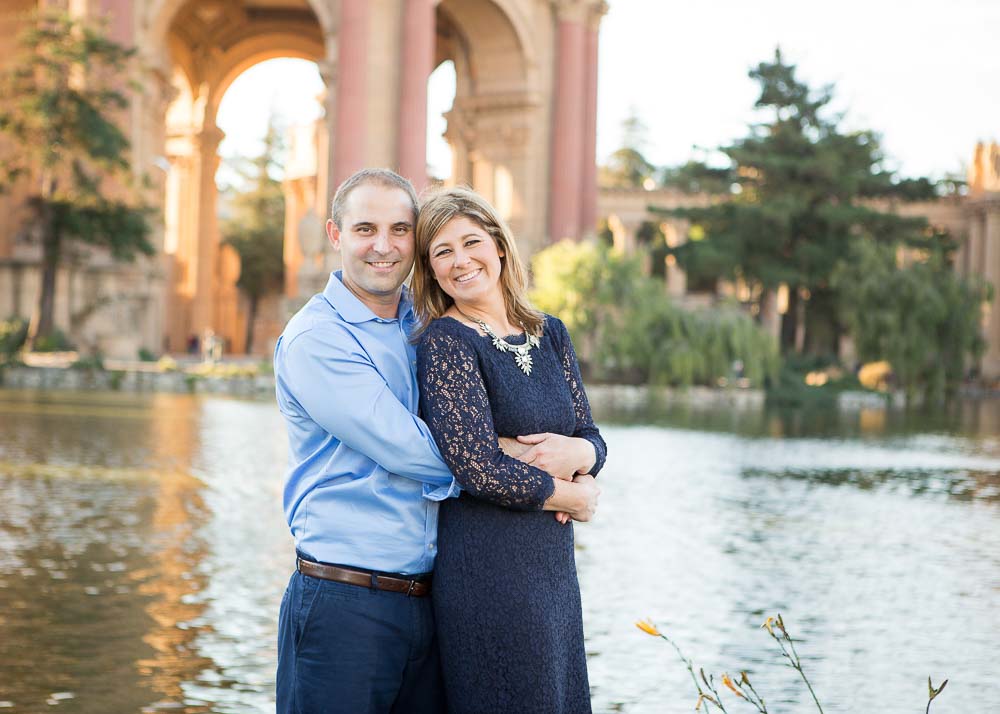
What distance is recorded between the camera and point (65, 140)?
26.8 metres

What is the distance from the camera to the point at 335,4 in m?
34.7

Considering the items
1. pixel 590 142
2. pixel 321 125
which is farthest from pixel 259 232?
pixel 590 142

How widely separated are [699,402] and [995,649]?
78.7 ft

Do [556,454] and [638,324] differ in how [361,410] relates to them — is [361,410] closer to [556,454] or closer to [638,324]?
[556,454]

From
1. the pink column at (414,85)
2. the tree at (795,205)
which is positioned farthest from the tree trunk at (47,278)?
the tree at (795,205)

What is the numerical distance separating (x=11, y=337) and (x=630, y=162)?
64949mm

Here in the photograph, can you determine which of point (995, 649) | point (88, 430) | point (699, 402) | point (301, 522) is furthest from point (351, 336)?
point (699, 402)

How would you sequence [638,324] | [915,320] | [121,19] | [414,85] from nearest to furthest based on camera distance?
1. [638,324]
2. [121,19]
3. [915,320]
4. [414,85]

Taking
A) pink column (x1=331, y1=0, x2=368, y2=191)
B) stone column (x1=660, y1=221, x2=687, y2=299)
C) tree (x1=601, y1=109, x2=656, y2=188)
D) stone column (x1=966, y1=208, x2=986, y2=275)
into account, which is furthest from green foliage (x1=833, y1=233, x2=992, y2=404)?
tree (x1=601, y1=109, x2=656, y2=188)

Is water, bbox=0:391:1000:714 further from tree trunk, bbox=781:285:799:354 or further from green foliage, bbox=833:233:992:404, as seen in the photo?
tree trunk, bbox=781:285:799:354

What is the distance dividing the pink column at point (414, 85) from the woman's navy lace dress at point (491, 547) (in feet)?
101

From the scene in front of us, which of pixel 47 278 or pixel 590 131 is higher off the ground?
pixel 590 131

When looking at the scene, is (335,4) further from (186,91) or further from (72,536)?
(72,536)

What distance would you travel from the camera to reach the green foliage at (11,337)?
86.9 feet
